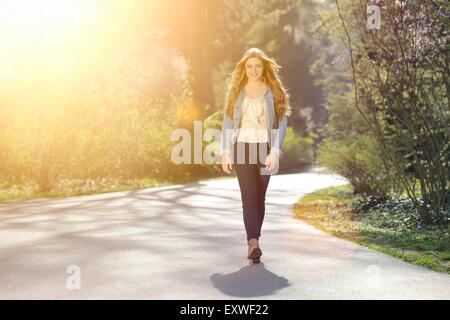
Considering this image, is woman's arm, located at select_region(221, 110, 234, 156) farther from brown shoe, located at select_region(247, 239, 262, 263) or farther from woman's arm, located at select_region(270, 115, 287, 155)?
brown shoe, located at select_region(247, 239, 262, 263)

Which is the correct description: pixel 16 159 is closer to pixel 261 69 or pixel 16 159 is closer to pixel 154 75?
pixel 261 69

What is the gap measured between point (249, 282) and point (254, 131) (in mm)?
1793

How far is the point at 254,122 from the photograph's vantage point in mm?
7863

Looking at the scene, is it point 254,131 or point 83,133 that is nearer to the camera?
point 254,131

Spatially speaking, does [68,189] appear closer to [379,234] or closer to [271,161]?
[379,234]

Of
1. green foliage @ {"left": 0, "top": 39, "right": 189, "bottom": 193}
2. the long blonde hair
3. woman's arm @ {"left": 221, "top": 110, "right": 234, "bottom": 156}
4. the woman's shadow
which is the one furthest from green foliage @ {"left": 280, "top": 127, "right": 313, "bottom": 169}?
the woman's shadow

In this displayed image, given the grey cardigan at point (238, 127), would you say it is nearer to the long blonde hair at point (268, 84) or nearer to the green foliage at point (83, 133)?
the long blonde hair at point (268, 84)

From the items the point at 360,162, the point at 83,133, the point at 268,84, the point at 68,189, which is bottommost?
the point at 68,189

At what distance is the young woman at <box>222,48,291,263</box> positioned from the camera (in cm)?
→ 775

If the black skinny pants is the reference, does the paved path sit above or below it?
below

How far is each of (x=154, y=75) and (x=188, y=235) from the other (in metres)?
34.4

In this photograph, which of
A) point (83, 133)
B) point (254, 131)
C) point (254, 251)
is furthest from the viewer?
point (83, 133)

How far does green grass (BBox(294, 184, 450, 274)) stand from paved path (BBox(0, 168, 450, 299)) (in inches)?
12.7

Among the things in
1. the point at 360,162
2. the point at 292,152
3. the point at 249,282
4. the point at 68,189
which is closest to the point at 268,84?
the point at 249,282
